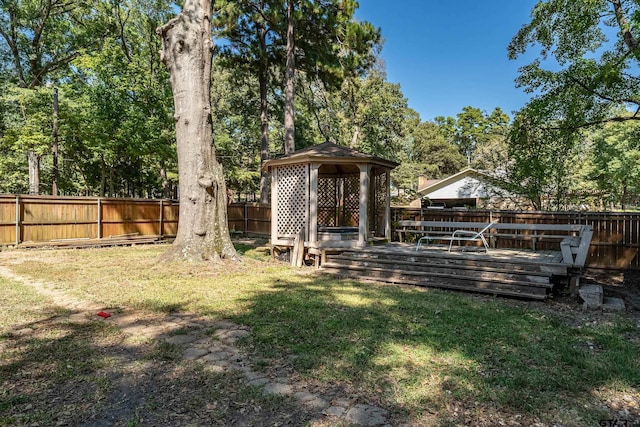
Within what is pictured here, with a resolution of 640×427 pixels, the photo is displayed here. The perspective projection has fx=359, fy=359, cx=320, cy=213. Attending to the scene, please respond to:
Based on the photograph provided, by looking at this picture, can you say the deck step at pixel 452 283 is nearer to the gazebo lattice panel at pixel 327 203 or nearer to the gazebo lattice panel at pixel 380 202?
the gazebo lattice panel at pixel 380 202

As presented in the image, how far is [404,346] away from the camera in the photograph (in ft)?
11.3

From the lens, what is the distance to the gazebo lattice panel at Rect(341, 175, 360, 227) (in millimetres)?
11688

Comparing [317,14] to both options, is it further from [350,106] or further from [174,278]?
[174,278]

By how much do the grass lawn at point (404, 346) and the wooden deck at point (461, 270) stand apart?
365mm

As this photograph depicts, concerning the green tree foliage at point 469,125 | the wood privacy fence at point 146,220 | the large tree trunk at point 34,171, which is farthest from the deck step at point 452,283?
the green tree foliage at point 469,125

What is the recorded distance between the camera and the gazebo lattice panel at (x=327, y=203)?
12117mm

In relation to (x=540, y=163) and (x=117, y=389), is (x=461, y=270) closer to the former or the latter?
(x=117, y=389)

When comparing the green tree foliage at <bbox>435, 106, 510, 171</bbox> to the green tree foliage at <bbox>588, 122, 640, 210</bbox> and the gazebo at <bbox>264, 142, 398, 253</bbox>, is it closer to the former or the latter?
the green tree foliage at <bbox>588, 122, 640, 210</bbox>

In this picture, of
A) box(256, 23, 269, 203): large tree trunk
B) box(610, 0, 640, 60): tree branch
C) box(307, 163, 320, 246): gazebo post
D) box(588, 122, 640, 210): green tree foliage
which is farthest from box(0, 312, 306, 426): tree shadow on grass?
box(588, 122, 640, 210): green tree foliage

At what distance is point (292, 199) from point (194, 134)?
2.80 m

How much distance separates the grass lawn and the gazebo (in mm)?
2578

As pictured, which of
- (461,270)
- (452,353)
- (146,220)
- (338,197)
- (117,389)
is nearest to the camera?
(117,389)

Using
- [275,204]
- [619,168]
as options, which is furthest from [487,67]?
[275,204]

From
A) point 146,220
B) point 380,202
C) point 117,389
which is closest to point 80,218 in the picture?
point 146,220
